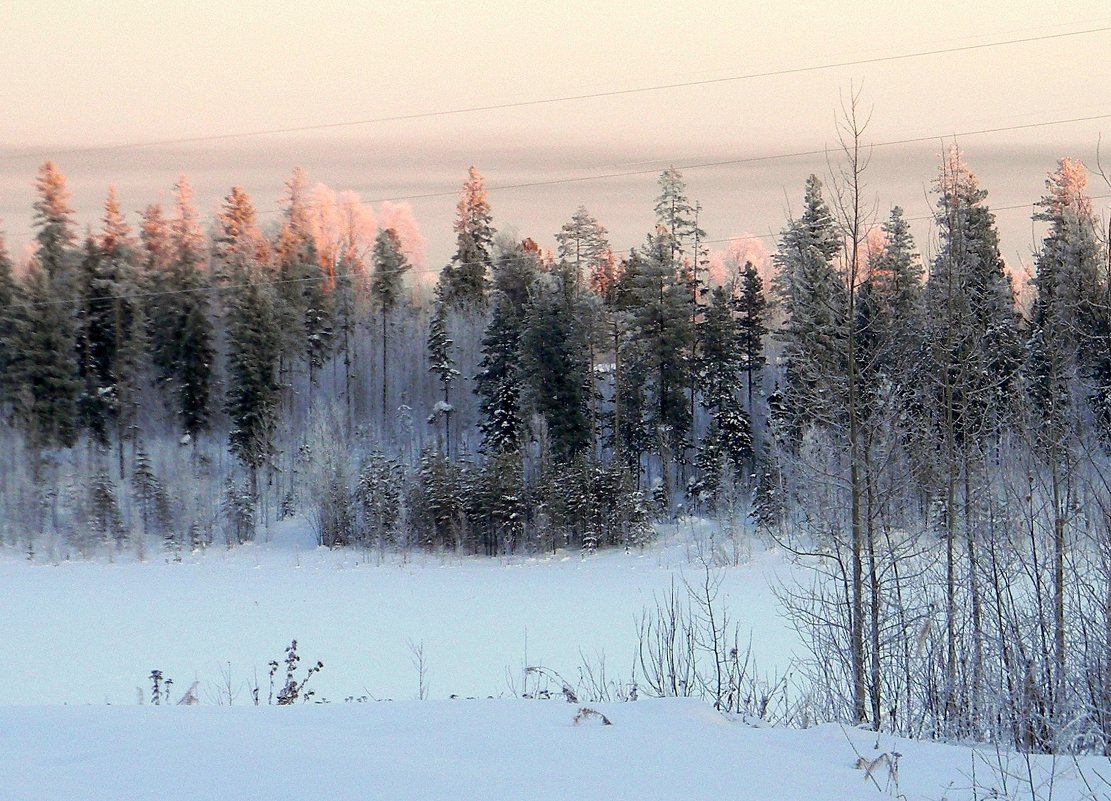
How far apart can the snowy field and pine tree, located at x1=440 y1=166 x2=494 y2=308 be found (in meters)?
25.2

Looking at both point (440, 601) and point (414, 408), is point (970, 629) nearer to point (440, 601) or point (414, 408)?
point (440, 601)

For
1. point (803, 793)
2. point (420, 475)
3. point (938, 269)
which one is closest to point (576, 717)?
point (803, 793)

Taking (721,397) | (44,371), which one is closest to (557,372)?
(721,397)

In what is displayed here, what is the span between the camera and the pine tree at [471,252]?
60062 millimetres

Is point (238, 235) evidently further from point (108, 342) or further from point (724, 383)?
point (724, 383)

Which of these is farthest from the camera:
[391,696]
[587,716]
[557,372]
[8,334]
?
[8,334]

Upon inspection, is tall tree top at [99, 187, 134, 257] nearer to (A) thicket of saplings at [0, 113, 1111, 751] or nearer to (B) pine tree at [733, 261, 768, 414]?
(A) thicket of saplings at [0, 113, 1111, 751]

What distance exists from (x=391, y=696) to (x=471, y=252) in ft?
160

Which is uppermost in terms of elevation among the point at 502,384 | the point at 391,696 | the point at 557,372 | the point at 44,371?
the point at 44,371

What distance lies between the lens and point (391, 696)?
535 inches

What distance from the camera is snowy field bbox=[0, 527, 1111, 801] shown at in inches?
186

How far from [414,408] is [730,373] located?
19642mm

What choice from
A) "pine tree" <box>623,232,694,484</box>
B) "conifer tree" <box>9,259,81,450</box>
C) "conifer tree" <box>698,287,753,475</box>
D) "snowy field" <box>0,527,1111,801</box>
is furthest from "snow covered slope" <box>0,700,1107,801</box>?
Answer: "conifer tree" <box>9,259,81,450</box>

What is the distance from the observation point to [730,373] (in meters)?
44.0
